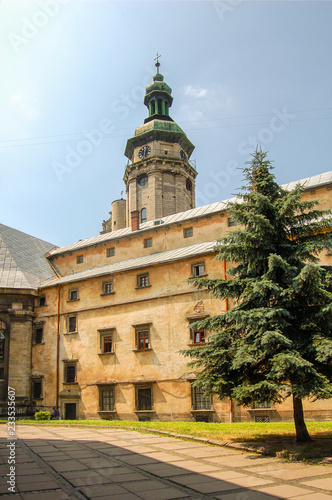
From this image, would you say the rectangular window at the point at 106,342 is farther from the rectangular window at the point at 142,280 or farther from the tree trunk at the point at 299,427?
the tree trunk at the point at 299,427

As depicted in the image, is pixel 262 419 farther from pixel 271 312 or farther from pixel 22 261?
pixel 22 261

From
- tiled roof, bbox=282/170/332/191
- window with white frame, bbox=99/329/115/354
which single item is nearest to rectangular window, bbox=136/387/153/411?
window with white frame, bbox=99/329/115/354

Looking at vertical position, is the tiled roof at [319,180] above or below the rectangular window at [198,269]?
above

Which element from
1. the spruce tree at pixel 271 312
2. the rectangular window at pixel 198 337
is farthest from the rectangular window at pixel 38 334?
the spruce tree at pixel 271 312

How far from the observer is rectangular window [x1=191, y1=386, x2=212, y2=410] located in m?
24.9

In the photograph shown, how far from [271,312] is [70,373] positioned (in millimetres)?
22424

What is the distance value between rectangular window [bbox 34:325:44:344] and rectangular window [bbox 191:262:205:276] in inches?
548

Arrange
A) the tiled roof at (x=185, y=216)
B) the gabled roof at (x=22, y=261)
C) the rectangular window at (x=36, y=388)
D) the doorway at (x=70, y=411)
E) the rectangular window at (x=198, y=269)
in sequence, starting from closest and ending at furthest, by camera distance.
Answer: the rectangular window at (x=198, y=269) → the doorway at (x=70, y=411) → the tiled roof at (x=185, y=216) → the rectangular window at (x=36, y=388) → the gabled roof at (x=22, y=261)

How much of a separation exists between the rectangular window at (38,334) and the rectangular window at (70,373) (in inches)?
143

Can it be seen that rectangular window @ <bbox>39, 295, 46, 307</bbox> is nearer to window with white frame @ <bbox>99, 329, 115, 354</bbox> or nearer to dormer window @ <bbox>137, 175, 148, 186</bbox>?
window with white frame @ <bbox>99, 329, 115, 354</bbox>

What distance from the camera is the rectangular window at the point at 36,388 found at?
1282 inches

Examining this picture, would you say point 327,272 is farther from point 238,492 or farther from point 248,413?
point 248,413

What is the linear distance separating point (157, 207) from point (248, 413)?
30.5 m

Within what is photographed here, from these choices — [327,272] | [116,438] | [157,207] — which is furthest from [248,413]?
[157,207]
